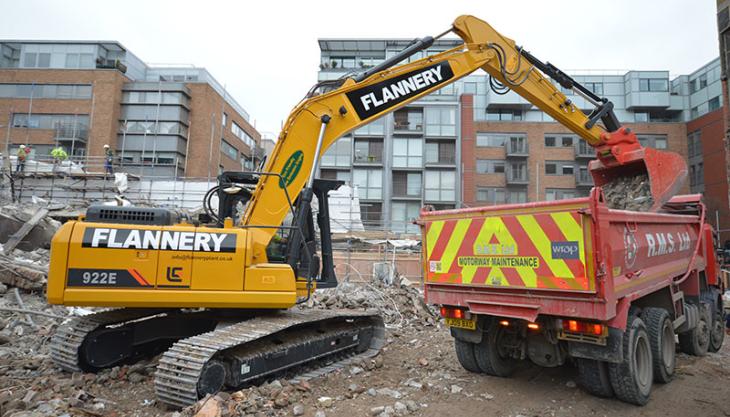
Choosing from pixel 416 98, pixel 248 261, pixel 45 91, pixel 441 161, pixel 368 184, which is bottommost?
pixel 248 261

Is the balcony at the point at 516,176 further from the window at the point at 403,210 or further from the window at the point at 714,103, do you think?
the window at the point at 714,103

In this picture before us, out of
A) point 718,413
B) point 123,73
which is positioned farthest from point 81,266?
point 123,73

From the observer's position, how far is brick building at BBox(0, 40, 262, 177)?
38.1m

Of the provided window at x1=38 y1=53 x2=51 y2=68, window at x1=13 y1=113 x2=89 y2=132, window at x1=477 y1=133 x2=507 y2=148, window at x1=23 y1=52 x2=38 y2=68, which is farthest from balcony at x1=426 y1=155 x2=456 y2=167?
window at x1=23 y1=52 x2=38 y2=68

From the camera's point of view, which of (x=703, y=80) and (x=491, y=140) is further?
(x=491, y=140)

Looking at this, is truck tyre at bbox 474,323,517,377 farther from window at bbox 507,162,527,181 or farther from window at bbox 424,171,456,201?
window at bbox 507,162,527,181

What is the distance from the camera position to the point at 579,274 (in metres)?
4.55

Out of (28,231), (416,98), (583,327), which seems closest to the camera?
(583,327)

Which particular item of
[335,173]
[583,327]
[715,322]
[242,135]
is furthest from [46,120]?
[715,322]

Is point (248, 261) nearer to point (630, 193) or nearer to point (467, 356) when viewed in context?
point (467, 356)

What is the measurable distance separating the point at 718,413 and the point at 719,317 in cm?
425

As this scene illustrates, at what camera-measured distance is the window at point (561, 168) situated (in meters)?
42.7

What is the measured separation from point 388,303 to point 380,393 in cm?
539

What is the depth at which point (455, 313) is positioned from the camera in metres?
5.72
